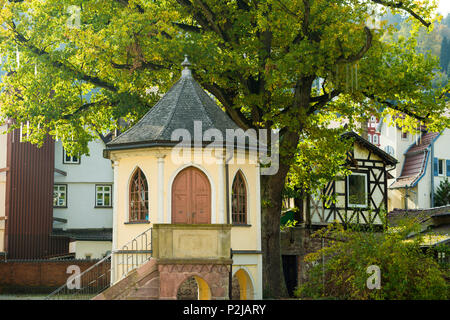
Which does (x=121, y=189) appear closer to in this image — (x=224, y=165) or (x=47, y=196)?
(x=224, y=165)

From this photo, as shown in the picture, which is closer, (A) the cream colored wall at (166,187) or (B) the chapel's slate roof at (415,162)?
(A) the cream colored wall at (166,187)

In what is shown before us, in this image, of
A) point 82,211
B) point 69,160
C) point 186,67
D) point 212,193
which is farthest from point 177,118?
point 69,160

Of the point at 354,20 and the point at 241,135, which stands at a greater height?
the point at 354,20

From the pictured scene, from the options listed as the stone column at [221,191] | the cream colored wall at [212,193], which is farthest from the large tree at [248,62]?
the stone column at [221,191]

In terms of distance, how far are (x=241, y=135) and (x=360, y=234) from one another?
18.2 feet

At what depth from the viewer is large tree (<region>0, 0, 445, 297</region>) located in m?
25.2

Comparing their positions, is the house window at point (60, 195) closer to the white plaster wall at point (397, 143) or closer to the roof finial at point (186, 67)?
the roof finial at point (186, 67)

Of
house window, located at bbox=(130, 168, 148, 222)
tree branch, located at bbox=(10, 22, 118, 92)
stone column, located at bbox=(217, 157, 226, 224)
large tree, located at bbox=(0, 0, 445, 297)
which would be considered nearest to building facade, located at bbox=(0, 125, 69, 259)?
large tree, located at bbox=(0, 0, 445, 297)

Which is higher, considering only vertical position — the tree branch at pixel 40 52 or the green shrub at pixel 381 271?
the tree branch at pixel 40 52

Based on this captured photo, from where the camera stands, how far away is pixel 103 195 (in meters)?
45.6

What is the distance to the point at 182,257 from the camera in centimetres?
2038

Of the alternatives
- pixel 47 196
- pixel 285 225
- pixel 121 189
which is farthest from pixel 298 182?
pixel 47 196

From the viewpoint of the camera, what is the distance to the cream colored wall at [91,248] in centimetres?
4053

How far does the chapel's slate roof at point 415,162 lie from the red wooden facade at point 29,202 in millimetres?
24947
